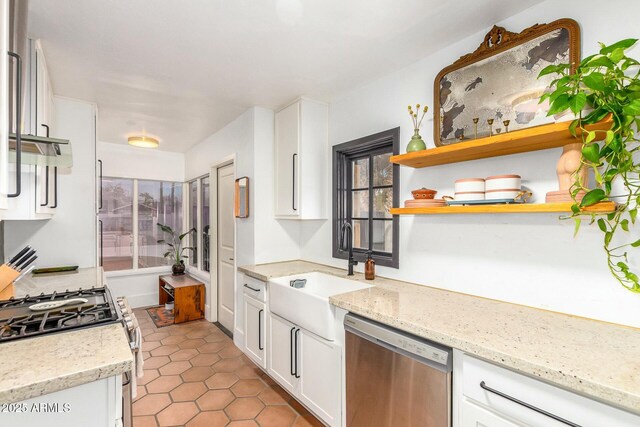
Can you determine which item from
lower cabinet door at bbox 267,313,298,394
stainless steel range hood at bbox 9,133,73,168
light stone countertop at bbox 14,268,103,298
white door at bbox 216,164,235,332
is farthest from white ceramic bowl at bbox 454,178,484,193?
white door at bbox 216,164,235,332

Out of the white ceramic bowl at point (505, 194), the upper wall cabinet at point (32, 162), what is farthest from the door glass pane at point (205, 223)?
the white ceramic bowl at point (505, 194)

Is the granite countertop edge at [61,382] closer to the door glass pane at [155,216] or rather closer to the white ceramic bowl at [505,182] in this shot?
the white ceramic bowl at [505,182]

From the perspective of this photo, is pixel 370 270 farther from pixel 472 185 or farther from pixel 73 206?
pixel 73 206

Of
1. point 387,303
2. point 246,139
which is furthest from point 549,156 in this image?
point 246,139

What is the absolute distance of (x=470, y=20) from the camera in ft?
5.58

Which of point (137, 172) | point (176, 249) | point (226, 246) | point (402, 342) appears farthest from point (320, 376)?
point (137, 172)

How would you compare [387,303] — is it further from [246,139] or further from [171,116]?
[171,116]

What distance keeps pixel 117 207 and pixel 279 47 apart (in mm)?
4201

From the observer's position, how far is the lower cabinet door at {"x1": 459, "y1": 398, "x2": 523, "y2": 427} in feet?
3.64

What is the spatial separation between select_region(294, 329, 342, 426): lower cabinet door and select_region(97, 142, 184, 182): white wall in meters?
4.11

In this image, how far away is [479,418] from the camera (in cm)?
117

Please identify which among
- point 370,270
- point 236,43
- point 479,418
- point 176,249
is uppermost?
point 236,43

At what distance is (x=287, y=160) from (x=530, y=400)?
95.1 inches

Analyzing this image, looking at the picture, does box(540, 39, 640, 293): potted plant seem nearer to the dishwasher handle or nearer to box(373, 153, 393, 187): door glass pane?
the dishwasher handle
